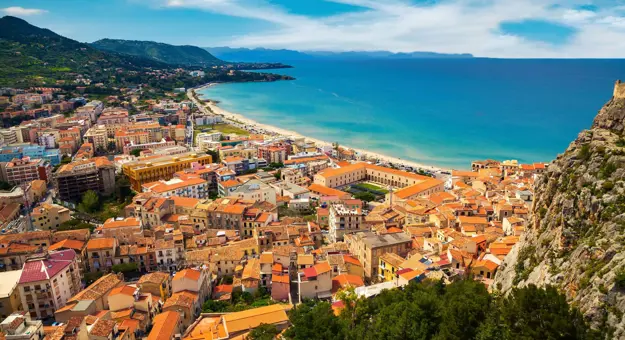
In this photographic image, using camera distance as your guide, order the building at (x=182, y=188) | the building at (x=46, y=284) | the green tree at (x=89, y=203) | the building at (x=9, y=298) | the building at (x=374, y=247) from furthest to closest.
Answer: the building at (x=182, y=188), the green tree at (x=89, y=203), the building at (x=374, y=247), the building at (x=46, y=284), the building at (x=9, y=298)

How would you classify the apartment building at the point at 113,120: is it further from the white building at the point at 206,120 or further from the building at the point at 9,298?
the building at the point at 9,298

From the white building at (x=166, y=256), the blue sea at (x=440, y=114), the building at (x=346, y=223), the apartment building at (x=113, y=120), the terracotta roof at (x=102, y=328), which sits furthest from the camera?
the apartment building at (x=113, y=120)

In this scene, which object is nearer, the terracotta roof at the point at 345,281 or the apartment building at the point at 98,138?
the terracotta roof at the point at 345,281

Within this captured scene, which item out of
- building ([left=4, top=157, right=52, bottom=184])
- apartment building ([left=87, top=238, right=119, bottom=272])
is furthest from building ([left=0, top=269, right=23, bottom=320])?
building ([left=4, top=157, right=52, bottom=184])

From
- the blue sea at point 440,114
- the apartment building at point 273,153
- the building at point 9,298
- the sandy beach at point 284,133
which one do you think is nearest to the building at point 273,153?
the apartment building at point 273,153

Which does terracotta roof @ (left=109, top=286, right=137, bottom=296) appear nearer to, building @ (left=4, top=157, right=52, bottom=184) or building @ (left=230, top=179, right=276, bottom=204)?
building @ (left=230, top=179, right=276, bottom=204)

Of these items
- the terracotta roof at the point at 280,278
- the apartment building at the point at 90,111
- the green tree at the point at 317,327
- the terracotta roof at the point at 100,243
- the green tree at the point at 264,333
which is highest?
the apartment building at the point at 90,111

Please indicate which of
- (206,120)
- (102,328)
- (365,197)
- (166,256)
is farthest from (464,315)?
(206,120)

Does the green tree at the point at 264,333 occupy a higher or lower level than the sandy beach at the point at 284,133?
higher

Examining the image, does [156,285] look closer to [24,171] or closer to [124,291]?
[124,291]
